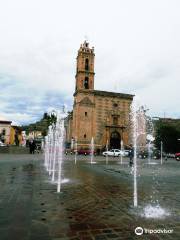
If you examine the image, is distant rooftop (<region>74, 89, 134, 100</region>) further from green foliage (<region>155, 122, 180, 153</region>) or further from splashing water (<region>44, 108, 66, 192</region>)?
splashing water (<region>44, 108, 66, 192</region>)

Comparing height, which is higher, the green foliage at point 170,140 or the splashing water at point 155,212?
the green foliage at point 170,140

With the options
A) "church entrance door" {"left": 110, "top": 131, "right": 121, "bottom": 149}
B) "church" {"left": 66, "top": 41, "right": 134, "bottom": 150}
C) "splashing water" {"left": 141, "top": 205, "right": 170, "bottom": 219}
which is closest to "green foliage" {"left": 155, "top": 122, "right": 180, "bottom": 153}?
"church" {"left": 66, "top": 41, "right": 134, "bottom": 150}

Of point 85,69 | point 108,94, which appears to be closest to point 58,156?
point 85,69

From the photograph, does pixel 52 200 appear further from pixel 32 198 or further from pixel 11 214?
pixel 11 214

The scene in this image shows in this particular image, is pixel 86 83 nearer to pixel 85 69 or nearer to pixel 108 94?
pixel 85 69

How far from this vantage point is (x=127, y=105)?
219ft

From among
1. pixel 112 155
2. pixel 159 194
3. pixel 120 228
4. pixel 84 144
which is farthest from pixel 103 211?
pixel 84 144

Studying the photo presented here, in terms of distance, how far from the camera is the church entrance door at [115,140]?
2514 inches

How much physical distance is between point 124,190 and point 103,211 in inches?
124

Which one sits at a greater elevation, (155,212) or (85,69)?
(85,69)

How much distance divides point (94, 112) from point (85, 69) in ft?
31.8

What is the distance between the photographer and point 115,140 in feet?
212

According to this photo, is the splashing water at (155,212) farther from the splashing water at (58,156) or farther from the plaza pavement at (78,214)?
the splashing water at (58,156)

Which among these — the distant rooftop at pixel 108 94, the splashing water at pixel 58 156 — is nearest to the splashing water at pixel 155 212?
the splashing water at pixel 58 156
